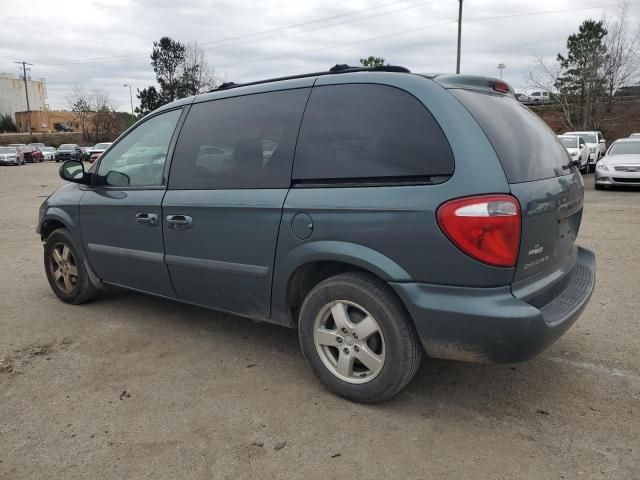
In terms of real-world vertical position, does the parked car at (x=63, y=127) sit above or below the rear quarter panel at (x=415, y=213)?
above

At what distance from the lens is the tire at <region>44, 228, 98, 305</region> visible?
4639 millimetres

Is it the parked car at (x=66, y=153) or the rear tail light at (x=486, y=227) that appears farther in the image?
the parked car at (x=66, y=153)

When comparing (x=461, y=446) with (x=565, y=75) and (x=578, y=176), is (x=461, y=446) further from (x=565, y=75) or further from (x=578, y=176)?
(x=565, y=75)

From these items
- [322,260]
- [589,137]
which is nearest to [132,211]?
[322,260]

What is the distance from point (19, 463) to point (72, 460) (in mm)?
250

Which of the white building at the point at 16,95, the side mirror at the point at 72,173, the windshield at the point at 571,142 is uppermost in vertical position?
the white building at the point at 16,95

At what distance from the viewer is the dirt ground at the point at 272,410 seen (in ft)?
8.11

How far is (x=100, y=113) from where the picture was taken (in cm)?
7050

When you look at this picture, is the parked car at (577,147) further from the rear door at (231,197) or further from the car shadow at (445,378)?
the rear door at (231,197)

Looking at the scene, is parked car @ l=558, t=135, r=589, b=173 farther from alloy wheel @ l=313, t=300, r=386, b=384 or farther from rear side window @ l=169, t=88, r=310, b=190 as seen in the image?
alloy wheel @ l=313, t=300, r=386, b=384

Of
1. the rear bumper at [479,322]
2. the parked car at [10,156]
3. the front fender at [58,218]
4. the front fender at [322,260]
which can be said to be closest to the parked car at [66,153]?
the parked car at [10,156]

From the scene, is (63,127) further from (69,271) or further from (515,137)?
(515,137)

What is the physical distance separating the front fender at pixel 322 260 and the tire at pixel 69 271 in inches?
87.4

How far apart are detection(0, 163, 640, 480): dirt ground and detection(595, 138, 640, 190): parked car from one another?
440 inches
